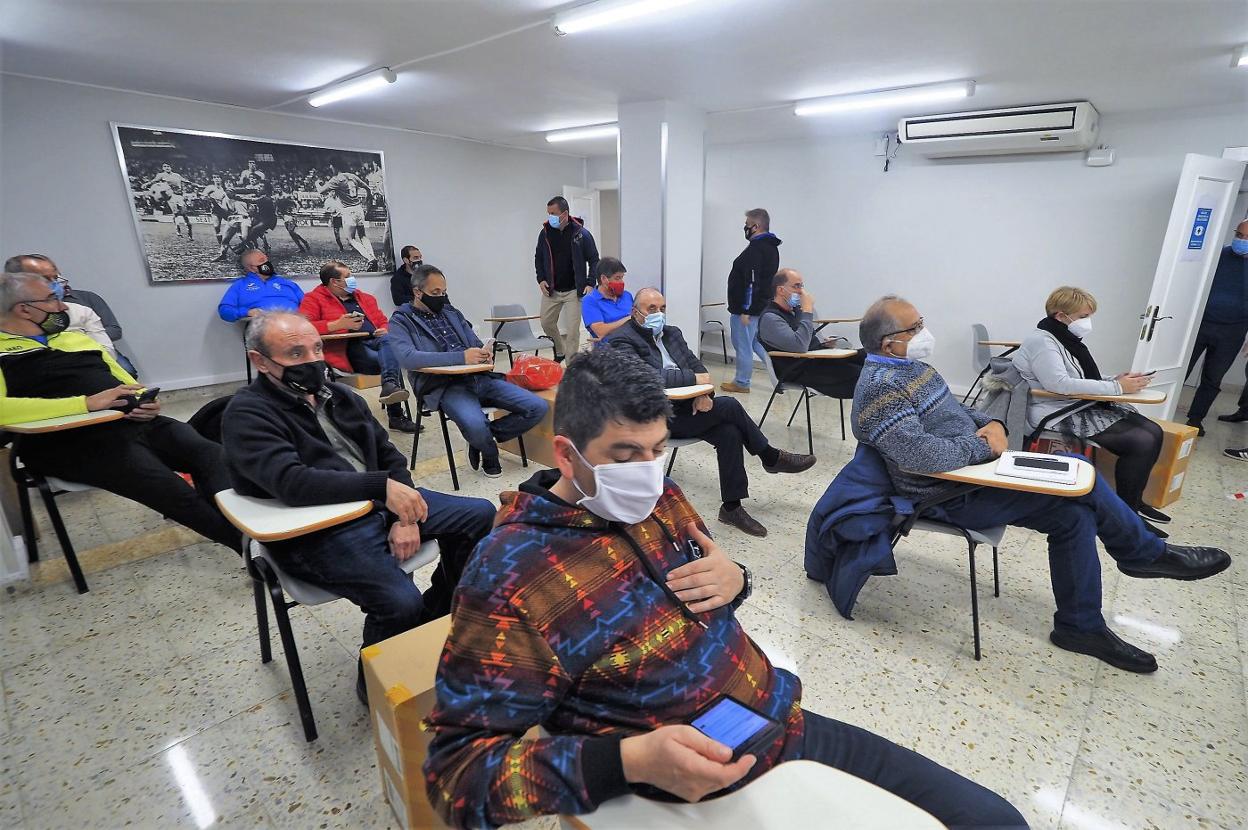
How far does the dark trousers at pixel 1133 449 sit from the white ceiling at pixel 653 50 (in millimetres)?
1953

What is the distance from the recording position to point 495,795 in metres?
0.75

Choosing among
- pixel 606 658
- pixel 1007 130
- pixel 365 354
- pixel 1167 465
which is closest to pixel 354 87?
pixel 365 354

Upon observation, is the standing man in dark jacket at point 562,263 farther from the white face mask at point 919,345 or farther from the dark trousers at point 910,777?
the dark trousers at point 910,777

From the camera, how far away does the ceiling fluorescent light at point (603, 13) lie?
2812 millimetres

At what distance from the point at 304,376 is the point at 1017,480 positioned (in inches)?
87.8

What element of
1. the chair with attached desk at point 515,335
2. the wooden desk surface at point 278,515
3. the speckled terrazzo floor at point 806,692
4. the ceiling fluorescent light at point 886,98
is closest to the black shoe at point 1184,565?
the speckled terrazzo floor at point 806,692

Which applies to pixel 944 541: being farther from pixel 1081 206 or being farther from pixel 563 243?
pixel 563 243

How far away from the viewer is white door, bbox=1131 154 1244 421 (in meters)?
3.74

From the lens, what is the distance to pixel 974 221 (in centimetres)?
552

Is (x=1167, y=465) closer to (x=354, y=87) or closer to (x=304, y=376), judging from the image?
(x=304, y=376)

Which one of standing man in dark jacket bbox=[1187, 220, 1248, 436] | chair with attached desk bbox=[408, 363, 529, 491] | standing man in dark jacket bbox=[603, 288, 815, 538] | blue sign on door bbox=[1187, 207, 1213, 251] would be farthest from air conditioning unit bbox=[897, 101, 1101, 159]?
chair with attached desk bbox=[408, 363, 529, 491]

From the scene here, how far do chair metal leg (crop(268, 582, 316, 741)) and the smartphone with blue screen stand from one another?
49.9 inches

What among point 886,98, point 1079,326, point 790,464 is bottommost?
point 790,464

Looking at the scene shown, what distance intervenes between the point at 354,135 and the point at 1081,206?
7.00 meters
